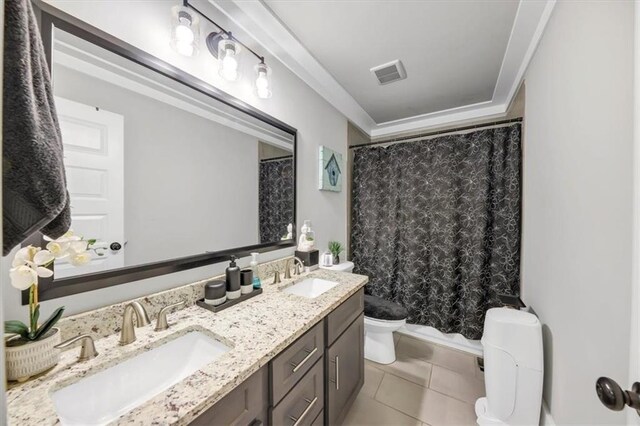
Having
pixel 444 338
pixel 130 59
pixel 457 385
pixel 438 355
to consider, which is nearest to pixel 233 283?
pixel 130 59

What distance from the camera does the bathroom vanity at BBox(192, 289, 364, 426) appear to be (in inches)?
27.7

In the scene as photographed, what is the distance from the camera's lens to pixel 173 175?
1.08 metres

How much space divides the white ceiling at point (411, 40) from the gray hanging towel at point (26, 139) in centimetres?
123

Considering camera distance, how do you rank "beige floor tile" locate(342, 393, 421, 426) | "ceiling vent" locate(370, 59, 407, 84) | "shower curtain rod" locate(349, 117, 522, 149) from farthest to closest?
"shower curtain rod" locate(349, 117, 522, 149) < "ceiling vent" locate(370, 59, 407, 84) < "beige floor tile" locate(342, 393, 421, 426)

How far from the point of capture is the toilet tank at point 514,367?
50.9 inches

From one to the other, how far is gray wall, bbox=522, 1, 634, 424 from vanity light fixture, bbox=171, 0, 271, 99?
57.5 inches

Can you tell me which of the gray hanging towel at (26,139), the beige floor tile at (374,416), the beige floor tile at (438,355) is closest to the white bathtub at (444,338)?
the beige floor tile at (438,355)

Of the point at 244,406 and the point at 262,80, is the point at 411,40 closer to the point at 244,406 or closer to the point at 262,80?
the point at 262,80

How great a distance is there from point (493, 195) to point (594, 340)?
4.66ft

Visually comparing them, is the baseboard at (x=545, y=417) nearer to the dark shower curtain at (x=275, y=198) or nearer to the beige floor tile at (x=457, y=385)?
the beige floor tile at (x=457, y=385)

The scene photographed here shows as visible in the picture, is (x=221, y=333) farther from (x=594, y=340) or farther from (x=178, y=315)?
(x=594, y=340)

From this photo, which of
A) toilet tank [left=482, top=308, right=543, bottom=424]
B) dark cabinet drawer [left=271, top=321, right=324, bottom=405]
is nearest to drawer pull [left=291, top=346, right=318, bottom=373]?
dark cabinet drawer [left=271, top=321, right=324, bottom=405]

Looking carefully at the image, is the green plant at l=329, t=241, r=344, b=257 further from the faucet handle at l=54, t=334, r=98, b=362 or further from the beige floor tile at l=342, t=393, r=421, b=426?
the faucet handle at l=54, t=334, r=98, b=362

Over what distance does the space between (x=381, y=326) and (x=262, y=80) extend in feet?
6.44
